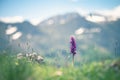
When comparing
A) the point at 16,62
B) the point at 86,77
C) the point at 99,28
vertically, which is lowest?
the point at 86,77

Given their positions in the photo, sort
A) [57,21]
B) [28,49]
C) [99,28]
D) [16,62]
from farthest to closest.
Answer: [57,21], [99,28], [28,49], [16,62]

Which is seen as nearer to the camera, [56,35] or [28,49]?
[28,49]

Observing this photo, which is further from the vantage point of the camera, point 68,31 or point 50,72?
point 68,31

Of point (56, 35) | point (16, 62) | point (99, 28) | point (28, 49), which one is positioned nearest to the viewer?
point (16, 62)

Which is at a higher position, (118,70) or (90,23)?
(90,23)

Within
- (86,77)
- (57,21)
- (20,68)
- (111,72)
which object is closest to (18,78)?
(20,68)

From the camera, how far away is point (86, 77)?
17.6ft

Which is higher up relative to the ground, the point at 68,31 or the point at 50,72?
the point at 68,31

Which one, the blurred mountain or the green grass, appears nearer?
the green grass

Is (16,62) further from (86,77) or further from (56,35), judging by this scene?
(56,35)

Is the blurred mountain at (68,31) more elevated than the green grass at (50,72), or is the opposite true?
the blurred mountain at (68,31)

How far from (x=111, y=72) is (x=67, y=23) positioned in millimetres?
179424

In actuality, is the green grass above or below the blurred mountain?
below

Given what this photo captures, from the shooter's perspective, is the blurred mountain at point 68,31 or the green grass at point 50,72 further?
the blurred mountain at point 68,31
